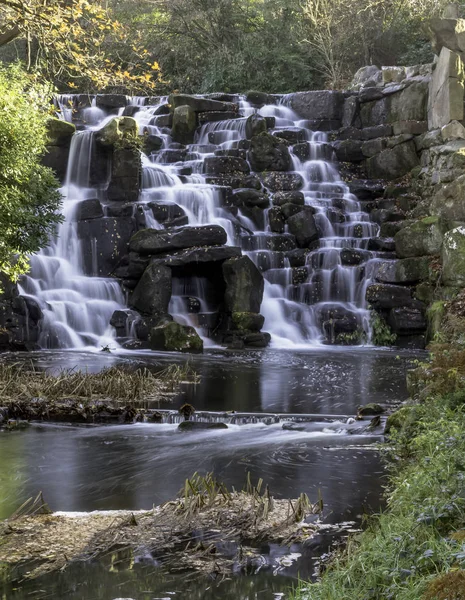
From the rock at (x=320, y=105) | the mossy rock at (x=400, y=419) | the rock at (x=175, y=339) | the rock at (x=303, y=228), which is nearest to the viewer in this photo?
the mossy rock at (x=400, y=419)

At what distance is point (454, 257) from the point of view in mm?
19719

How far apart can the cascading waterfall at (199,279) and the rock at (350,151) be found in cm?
43

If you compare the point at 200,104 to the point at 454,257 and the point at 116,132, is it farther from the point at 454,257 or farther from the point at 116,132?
the point at 454,257

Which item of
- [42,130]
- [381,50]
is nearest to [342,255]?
[42,130]

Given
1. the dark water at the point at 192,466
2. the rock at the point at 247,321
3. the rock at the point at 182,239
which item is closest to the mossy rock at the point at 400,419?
the dark water at the point at 192,466

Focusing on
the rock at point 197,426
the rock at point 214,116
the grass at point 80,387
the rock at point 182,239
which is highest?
the rock at point 214,116

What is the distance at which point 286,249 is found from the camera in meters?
24.9

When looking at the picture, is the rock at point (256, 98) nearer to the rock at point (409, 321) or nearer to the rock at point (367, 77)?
the rock at point (367, 77)

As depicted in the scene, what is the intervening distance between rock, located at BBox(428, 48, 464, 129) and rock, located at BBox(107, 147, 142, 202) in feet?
32.9

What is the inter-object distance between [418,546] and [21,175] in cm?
1049

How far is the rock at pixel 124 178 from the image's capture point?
85.1 ft

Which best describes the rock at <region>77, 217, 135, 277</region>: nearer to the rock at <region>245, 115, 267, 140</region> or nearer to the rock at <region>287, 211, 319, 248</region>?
the rock at <region>287, 211, 319, 248</region>

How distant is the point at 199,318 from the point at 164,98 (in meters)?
13.8

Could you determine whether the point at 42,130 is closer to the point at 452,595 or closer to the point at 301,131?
the point at 452,595
